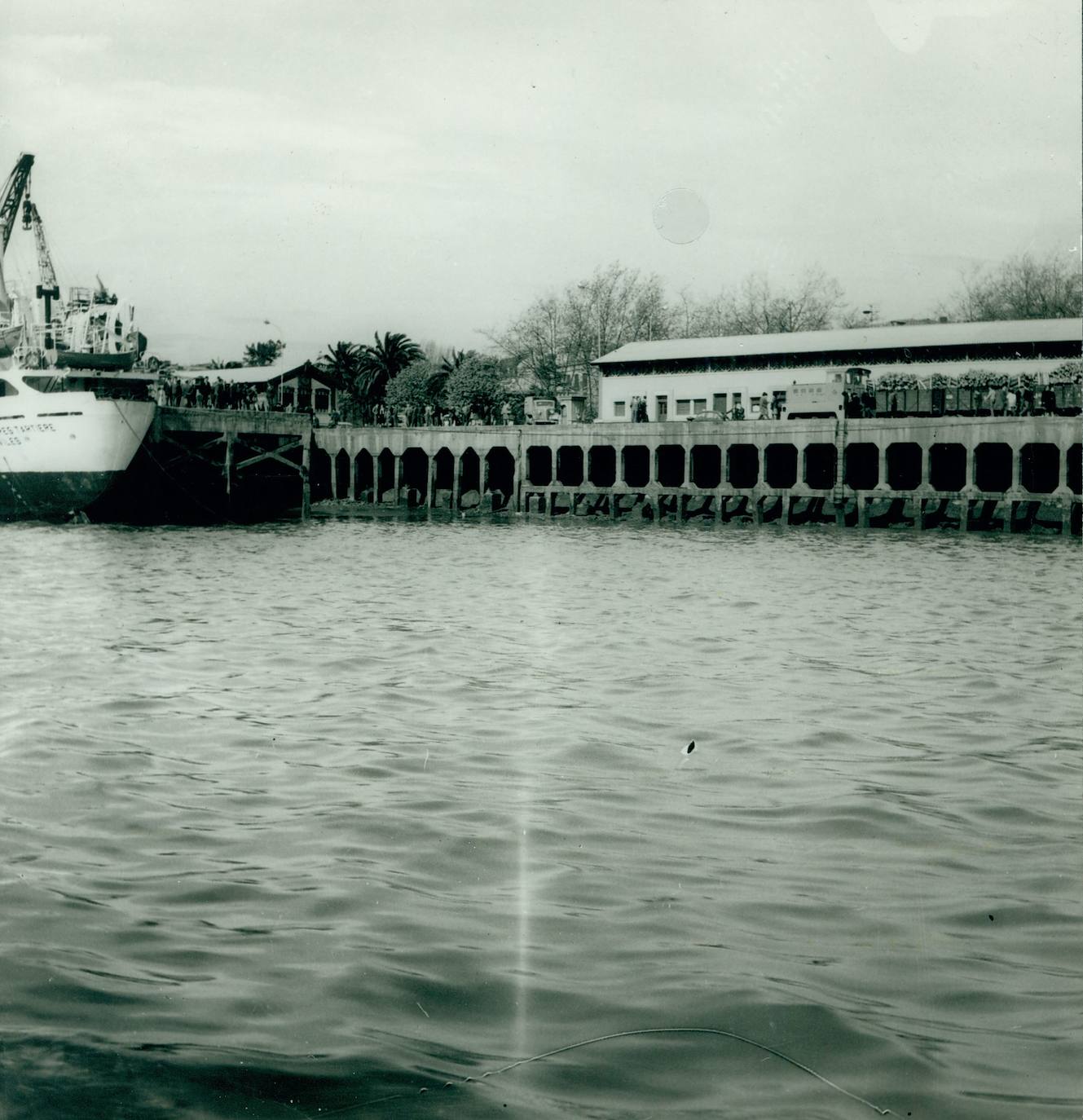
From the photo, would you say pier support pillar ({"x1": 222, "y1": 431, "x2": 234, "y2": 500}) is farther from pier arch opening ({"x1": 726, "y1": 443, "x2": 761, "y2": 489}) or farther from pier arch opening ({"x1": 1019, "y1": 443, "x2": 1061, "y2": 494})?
pier arch opening ({"x1": 1019, "y1": 443, "x2": 1061, "y2": 494})

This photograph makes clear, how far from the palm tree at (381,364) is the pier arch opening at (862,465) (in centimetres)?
5500

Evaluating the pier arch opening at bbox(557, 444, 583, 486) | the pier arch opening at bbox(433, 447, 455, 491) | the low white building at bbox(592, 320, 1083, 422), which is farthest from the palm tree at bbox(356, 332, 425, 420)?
the pier arch opening at bbox(557, 444, 583, 486)

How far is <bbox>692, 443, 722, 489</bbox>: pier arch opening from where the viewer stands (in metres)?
54.5

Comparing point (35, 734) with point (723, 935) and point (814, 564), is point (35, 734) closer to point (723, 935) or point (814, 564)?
point (723, 935)

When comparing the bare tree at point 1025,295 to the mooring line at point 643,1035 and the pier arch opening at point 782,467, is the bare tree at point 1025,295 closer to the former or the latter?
the pier arch opening at point 782,467

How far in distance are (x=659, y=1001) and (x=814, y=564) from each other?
25.1 meters

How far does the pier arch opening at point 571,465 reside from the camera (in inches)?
2303

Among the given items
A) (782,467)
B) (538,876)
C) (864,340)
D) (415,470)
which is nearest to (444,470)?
(415,470)

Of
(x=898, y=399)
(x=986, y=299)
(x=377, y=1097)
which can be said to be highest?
(x=986, y=299)

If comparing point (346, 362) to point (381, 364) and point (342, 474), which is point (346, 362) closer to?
point (381, 364)

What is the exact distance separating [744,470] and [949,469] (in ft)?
25.9

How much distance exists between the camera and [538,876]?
25.1 feet

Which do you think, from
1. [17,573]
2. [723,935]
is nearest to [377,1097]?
[723,935]

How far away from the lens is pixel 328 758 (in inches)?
414
